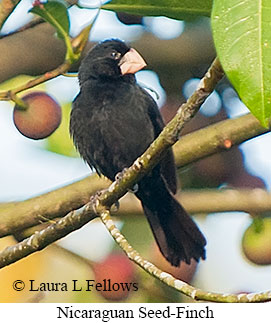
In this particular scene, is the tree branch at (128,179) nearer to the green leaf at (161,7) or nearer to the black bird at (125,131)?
the green leaf at (161,7)

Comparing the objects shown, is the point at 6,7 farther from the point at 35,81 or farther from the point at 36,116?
the point at 36,116

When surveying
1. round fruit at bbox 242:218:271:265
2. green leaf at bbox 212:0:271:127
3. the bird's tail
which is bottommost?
the bird's tail

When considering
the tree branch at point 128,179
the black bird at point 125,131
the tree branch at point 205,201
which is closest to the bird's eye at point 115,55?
the black bird at point 125,131

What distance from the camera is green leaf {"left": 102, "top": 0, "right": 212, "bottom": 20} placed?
857mm

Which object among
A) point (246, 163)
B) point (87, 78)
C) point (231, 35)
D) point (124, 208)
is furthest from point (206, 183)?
point (231, 35)

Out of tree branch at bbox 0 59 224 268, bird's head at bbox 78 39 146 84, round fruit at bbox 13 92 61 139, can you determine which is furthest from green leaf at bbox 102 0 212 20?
bird's head at bbox 78 39 146 84

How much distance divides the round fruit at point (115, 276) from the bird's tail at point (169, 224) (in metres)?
0.14

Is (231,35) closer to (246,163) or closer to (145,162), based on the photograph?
(145,162)

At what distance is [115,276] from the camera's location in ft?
4.35

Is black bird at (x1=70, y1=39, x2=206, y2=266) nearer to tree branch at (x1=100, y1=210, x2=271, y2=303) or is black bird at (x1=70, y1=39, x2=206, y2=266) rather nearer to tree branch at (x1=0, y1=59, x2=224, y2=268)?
tree branch at (x1=0, y1=59, x2=224, y2=268)

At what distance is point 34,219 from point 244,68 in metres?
0.89

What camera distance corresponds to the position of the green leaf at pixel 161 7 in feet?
2.81

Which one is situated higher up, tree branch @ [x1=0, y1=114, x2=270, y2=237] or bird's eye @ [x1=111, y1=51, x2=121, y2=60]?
bird's eye @ [x1=111, y1=51, x2=121, y2=60]

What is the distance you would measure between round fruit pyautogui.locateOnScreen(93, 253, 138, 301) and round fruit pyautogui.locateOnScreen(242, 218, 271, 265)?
0.74ft
